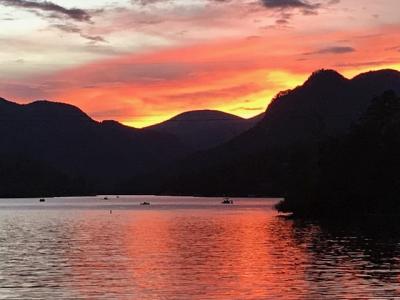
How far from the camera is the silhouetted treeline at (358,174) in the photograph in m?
126

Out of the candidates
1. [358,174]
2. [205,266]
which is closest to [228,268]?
[205,266]

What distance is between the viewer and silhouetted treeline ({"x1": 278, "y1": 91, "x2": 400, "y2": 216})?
12581 centimetres

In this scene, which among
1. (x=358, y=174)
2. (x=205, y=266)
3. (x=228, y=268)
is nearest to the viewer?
(x=228, y=268)

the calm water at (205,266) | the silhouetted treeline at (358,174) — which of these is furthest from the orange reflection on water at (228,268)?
the silhouetted treeline at (358,174)

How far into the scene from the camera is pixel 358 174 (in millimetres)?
128500

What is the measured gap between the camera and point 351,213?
130m

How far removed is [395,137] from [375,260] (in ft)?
239

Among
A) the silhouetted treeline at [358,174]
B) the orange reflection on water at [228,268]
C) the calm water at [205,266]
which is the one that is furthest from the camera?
the silhouetted treeline at [358,174]

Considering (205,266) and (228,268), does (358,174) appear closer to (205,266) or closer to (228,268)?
(205,266)

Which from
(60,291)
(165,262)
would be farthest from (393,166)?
(60,291)

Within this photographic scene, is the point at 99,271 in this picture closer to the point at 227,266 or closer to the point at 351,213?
the point at 227,266

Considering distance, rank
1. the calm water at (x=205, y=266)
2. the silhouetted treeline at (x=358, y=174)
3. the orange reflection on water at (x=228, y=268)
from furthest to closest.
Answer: the silhouetted treeline at (x=358, y=174), the calm water at (x=205, y=266), the orange reflection on water at (x=228, y=268)

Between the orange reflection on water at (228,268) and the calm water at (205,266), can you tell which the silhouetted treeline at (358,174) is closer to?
the calm water at (205,266)

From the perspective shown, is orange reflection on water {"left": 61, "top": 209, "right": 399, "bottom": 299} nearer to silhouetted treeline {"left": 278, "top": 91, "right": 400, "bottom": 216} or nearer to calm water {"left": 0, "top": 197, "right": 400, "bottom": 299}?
calm water {"left": 0, "top": 197, "right": 400, "bottom": 299}
